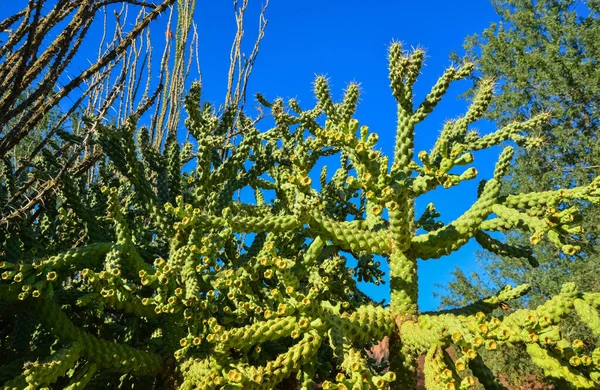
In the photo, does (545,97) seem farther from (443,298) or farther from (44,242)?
(44,242)

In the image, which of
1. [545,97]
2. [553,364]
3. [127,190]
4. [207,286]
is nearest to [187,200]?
[207,286]

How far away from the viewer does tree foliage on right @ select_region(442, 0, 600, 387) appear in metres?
11.8

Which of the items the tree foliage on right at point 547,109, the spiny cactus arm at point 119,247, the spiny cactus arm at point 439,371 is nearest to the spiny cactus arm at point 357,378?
the spiny cactus arm at point 439,371

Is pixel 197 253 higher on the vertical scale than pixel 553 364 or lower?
higher

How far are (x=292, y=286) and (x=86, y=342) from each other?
4.12 feet

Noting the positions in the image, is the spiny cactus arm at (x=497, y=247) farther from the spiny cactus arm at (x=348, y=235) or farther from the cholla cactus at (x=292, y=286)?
the spiny cactus arm at (x=348, y=235)

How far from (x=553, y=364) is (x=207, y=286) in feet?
6.36

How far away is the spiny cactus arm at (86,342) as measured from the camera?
2.68 m

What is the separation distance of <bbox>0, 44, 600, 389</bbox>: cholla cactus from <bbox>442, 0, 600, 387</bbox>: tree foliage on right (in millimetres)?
9549

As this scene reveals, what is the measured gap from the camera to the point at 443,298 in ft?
44.7

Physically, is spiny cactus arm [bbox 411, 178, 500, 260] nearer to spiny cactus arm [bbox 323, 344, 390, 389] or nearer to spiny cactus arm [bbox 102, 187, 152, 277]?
spiny cactus arm [bbox 323, 344, 390, 389]

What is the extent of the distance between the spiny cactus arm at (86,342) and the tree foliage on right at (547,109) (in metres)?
10.3

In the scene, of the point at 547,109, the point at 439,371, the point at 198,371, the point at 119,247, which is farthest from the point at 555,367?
the point at 547,109

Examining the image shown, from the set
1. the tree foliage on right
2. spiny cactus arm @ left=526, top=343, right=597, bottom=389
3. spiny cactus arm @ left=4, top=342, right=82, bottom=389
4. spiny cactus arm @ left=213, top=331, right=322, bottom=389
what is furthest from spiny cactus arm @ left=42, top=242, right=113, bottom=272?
the tree foliage on right
